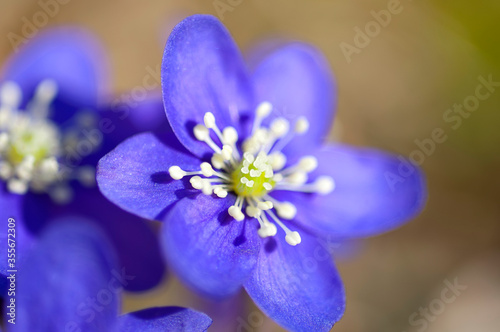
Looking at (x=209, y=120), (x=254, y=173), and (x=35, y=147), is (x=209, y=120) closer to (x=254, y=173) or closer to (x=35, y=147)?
(x=254, y=173)

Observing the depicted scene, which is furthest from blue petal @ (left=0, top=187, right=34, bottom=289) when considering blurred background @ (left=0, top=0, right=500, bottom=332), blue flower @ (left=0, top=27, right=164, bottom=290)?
blurred background @ (left=0, top=0, right=500, bottom=332)

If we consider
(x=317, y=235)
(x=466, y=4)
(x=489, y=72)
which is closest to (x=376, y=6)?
(x=466, y=4)

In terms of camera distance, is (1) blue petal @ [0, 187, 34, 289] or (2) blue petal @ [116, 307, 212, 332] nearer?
(2) blue petal @ [116, 307, 212, 332]

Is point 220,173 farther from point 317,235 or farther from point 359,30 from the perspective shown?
point 359,30

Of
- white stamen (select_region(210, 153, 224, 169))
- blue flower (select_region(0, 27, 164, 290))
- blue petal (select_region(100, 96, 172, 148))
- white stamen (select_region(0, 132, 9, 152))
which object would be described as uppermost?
white stamen (select_region(210, 153, 224, 169))

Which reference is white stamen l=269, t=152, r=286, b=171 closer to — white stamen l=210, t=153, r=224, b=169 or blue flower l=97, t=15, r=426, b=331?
blue flower l=97, t=15, r=426, b=331

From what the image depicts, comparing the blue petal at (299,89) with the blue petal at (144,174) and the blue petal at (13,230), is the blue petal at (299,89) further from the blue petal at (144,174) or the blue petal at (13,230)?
the blue petal at (13,230)

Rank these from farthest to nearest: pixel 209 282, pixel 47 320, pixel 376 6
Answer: pixel 376 6 < pixel 209 282 < pixel 47 320
